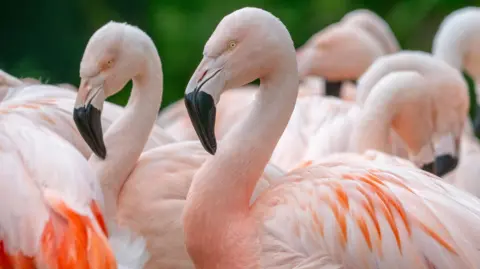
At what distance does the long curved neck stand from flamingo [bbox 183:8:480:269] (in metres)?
0.40

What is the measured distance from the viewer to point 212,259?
8.98 feet

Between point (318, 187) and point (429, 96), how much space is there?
138 centimetres

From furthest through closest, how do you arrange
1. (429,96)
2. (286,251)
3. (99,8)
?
(99,8)
(429,96)
(286,251)

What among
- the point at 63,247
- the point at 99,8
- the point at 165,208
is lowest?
the point at 99,8

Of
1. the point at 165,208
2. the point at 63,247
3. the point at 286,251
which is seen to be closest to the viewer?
the point at 63,247

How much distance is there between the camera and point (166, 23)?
312 inches

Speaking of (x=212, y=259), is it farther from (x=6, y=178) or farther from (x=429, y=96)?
(x=429, y=96)

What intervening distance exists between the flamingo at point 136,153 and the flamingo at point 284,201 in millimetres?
258

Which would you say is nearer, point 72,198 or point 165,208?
point 72,198

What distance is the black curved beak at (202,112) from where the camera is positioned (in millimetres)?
2598

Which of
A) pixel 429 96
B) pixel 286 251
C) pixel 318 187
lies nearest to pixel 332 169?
pixel 318 187

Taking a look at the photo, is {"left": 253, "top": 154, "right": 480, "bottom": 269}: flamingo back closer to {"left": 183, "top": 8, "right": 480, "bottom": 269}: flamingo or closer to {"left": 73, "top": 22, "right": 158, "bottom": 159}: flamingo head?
{"left": 183, "top": 8, "right": 480, "bottom": 269}: flamingo

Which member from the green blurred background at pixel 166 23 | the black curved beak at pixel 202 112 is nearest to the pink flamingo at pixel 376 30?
the green blurred background at pixel 166 23

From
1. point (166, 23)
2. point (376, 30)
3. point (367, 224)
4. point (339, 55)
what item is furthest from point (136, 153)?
point (166, 23)
